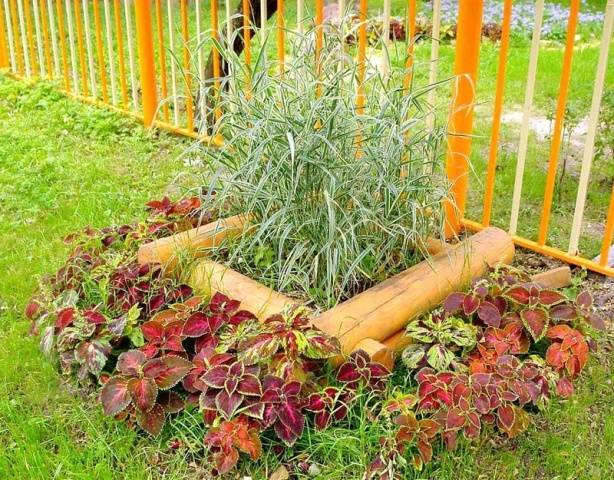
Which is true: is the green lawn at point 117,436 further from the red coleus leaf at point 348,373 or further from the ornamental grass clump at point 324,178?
the ornamental grass clump at point 324,178

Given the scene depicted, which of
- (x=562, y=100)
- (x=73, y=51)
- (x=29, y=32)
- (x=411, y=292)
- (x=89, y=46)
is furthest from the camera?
(x=29, y=32)

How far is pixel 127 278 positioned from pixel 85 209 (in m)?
1.33

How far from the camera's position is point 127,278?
2898 millimetres

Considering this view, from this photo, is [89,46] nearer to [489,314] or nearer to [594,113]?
[594,113]

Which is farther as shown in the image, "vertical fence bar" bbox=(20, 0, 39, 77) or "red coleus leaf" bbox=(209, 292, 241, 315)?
"vertical fence bar" bbox=(20, 0, 39, 77)

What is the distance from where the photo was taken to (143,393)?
7.66 ft

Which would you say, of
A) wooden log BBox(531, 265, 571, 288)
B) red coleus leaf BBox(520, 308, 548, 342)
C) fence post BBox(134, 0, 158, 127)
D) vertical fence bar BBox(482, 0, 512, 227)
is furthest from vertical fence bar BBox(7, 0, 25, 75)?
red coleus leaf BBox(520, 308, 548, 342)

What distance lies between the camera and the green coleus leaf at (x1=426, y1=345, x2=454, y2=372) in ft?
8.06

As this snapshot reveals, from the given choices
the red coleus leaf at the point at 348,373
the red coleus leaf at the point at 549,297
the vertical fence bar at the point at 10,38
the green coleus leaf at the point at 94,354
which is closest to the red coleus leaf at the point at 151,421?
the green coleus leaf at the point at 94,354

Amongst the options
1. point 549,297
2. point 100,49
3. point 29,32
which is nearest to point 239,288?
point 549,297

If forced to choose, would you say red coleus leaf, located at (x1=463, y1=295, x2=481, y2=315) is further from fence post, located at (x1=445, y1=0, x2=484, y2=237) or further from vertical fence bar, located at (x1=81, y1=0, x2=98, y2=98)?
vertical fence bar, located at (x1=81, y1=0, x2=98, y2=98)

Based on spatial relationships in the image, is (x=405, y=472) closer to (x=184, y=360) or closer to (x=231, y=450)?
(x=231, y=450)

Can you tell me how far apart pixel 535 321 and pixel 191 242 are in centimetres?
141

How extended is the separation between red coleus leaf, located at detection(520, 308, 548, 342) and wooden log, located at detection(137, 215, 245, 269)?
122cm
